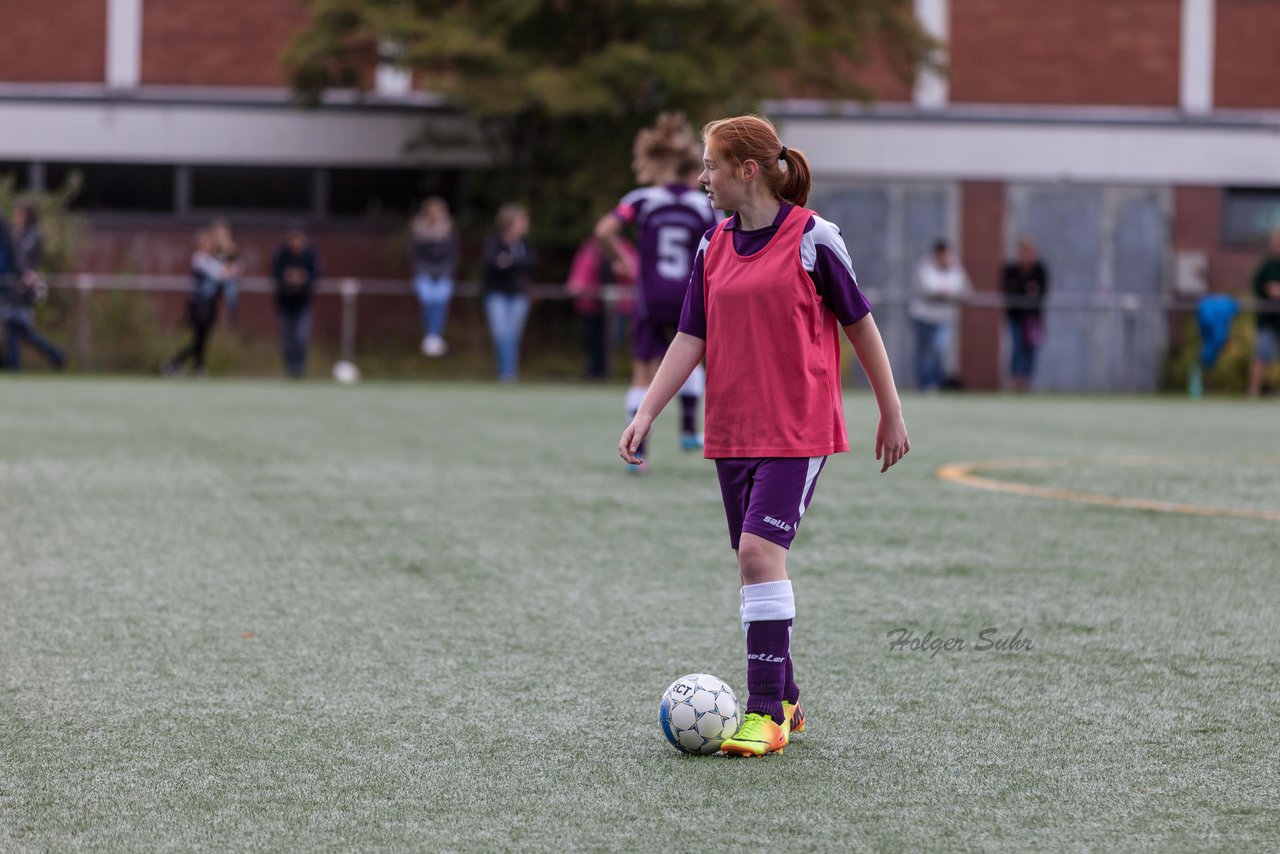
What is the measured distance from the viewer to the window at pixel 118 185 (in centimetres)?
2930

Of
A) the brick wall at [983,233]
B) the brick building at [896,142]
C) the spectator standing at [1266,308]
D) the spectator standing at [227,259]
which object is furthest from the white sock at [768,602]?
the brick wall at [983,233]

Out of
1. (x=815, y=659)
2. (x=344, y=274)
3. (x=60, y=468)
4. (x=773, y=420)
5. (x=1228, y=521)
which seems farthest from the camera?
(x=344, y=274)

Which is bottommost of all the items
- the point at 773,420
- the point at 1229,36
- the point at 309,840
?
the point at 309,840

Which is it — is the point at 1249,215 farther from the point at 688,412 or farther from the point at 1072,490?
the point at 1072,490

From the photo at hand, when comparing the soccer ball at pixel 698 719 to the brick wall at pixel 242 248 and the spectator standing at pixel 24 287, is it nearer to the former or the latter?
the spectator standing at pixel 24 287

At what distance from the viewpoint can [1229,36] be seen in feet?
103

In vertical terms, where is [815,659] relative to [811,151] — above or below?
below

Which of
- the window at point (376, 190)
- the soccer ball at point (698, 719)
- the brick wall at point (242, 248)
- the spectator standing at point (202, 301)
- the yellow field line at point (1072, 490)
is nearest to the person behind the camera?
the soccer ball at point (698, 719)

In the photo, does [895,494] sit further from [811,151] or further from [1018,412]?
[811,151]

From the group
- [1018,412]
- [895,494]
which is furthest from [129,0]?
[895,494]

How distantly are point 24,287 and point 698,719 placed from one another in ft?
59.8

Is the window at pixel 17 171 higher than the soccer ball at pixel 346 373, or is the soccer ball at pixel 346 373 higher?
the window at pixel 17 171

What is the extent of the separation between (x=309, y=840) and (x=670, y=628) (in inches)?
97.5

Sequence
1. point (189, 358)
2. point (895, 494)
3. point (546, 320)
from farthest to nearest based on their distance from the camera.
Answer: point (546, 320) → point (189, 358) → point (895, 494)
